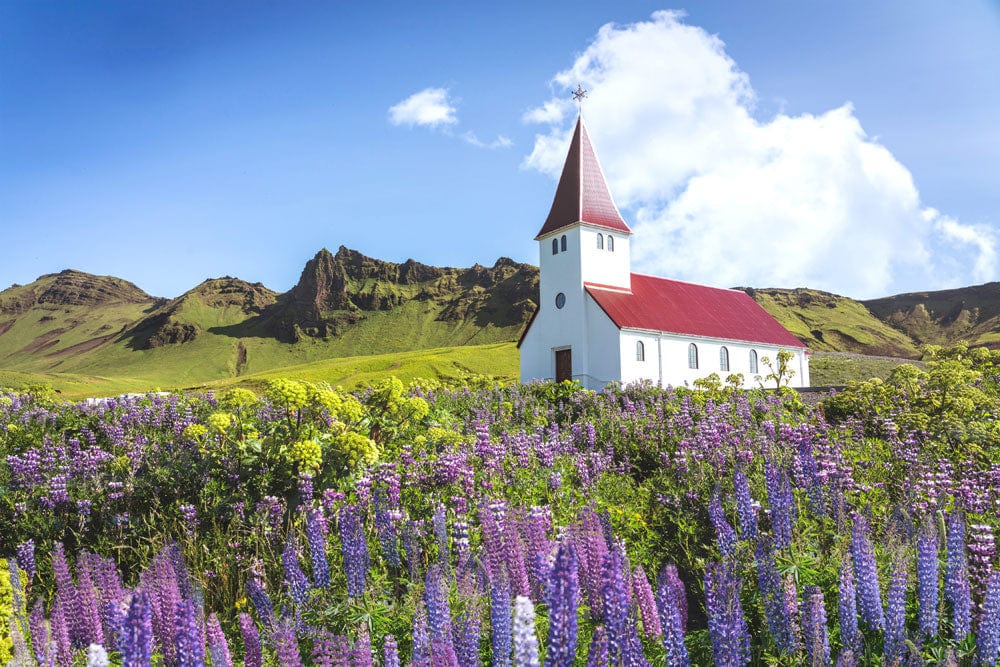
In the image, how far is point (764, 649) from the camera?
457 cm

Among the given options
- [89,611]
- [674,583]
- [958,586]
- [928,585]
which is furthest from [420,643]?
[958,586]

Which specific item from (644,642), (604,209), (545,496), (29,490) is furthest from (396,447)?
(604,209)

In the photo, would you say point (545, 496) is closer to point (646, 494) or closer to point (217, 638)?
point (646, 494)

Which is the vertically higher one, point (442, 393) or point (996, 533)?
point (442, 393)

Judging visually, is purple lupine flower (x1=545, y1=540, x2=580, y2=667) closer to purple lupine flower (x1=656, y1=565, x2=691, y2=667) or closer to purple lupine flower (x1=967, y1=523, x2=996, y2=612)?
purple lupine flower (x1=656, y1=565, x2=691, y2=667)

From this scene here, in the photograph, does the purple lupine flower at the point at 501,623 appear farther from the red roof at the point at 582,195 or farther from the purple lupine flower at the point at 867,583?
the red roof at the point at 582,195

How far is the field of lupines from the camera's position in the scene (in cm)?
365

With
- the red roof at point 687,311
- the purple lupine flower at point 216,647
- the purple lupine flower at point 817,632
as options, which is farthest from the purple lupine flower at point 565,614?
the red roof at point 687,311

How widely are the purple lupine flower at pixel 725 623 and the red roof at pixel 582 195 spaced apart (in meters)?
36.0

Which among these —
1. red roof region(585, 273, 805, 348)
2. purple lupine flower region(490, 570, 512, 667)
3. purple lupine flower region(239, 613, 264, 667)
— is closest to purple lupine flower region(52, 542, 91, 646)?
purple lupine flower region(239, 613, 264, 667)

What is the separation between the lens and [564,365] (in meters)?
39.4

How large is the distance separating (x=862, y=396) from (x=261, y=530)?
41.0 ft

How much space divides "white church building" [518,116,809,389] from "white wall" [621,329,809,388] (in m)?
0.06

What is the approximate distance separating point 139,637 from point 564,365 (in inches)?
1443
